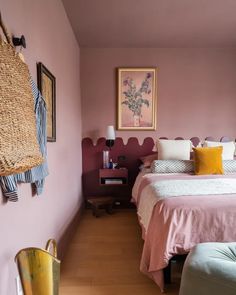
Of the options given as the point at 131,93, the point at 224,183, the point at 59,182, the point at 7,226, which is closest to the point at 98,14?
the point at 131,93

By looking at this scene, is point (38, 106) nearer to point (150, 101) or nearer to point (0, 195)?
point (0, 195)

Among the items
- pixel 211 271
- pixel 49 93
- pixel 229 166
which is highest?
pixel 49 93

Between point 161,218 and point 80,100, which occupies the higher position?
point 80,100

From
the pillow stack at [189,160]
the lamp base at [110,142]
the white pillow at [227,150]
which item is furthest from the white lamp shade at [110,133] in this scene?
the white pillow at [227,150]

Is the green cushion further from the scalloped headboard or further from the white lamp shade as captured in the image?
the scalloped headboard

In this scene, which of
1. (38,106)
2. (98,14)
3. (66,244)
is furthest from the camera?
(98,14)

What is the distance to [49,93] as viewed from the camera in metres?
1.82

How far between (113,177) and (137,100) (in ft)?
4.12

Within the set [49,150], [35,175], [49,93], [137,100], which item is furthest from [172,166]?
[35,175]

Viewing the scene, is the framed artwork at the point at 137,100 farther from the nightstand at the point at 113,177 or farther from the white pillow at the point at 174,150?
the nightstand at the point at 113,177

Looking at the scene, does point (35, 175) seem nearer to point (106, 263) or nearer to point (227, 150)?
point (106, 263)

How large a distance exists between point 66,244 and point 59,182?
2.19 feet

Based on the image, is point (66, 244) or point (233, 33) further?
point (233, 33)

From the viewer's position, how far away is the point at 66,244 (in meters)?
2.28
